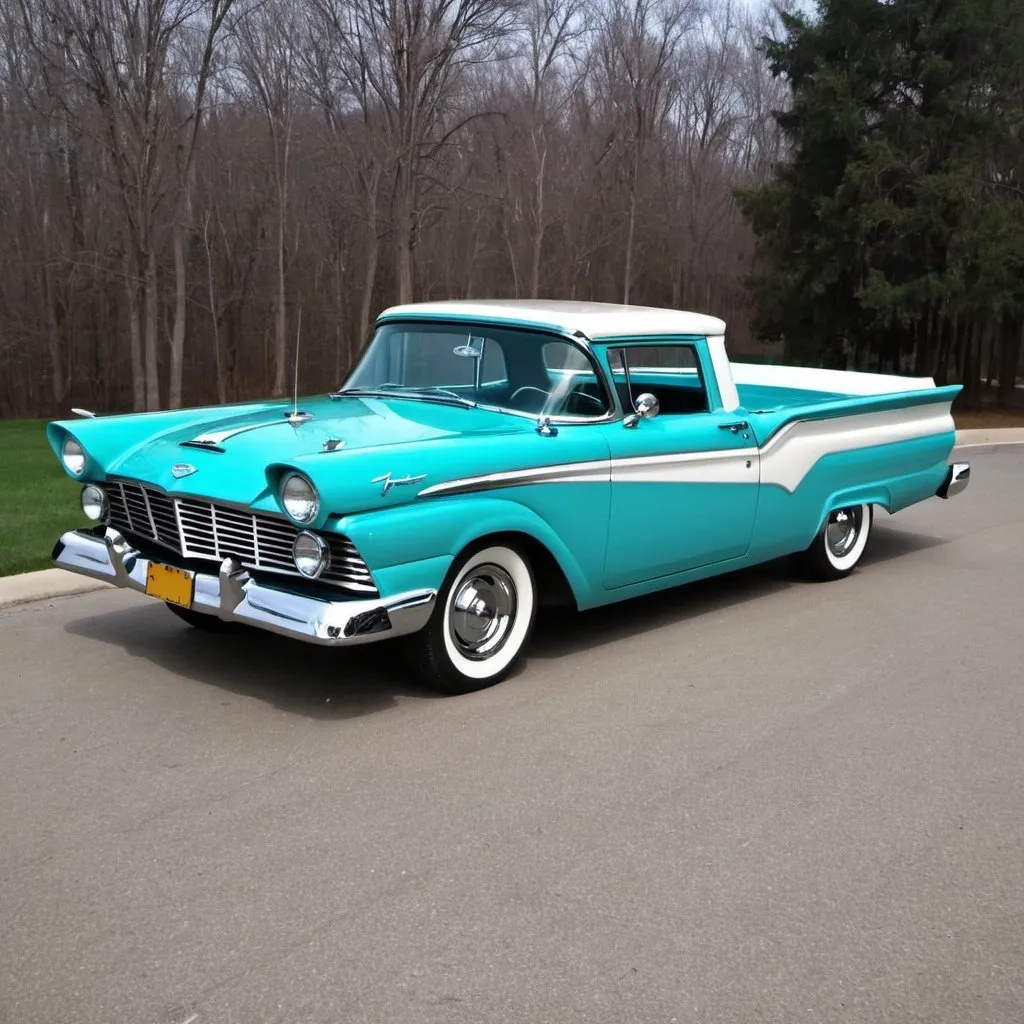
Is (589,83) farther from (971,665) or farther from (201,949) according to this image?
(201,949)

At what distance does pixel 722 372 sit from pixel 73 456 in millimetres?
3456

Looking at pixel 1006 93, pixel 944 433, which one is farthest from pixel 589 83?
pixel 944 433

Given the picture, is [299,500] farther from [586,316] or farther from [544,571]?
[586,316]

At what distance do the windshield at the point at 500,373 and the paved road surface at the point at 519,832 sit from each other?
4.09 ft

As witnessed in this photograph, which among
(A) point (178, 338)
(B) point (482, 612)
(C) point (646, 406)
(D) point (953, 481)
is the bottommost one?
(B) point (482, 612)

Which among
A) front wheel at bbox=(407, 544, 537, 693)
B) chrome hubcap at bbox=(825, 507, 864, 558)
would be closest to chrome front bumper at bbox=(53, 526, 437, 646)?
front wheel at bbox=(407, 544, 537, 693)

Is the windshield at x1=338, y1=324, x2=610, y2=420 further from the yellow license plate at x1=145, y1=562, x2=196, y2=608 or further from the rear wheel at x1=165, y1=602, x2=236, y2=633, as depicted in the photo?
the yellow license plate at x1=145, y1=562, x2=196, y2=608

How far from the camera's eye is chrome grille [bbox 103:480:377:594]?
175 inches

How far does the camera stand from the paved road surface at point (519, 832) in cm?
282

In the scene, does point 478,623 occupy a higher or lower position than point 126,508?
lower

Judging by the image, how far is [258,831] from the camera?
3605 mm

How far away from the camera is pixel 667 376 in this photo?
6.29 meters

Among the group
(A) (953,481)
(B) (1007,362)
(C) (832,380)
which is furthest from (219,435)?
(B) (1007,362)

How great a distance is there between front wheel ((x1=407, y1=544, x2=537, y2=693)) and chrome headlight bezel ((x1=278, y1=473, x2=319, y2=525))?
0.71 m
